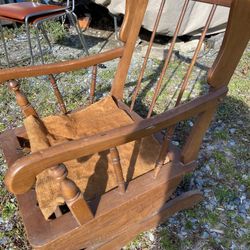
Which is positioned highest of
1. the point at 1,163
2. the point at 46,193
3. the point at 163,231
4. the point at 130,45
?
the point at 130,45

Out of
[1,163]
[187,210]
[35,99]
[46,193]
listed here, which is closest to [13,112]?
[35,99]

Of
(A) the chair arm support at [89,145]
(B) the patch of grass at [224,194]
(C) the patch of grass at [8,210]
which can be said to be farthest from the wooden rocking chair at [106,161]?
(C) the patch of grass at [8,210]

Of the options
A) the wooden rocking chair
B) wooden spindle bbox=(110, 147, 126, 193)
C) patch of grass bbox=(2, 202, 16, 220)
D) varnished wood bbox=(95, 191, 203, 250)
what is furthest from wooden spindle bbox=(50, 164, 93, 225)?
patch of grass bbox=(2, 202, 16, 220)

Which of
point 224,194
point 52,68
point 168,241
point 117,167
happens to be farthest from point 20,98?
point 224,194

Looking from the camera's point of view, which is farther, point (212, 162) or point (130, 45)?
point (212, 162)

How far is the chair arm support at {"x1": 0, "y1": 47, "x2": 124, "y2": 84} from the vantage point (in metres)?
1.21

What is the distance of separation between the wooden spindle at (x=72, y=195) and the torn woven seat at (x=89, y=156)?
10 cm

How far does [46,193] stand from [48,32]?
2.95 meters

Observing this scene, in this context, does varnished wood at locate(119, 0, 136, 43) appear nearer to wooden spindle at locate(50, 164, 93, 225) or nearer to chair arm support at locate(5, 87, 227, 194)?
chair arm support at locate(5, 87, 227, 194)

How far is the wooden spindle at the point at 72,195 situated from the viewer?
2.76 feet

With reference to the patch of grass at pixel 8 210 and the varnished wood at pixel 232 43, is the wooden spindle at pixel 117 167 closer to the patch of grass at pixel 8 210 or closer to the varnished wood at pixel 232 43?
the varnished wood at pixel 232 43

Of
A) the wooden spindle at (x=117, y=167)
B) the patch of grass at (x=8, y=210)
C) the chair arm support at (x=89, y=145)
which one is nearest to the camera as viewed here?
the chair arm support at (x=89, y=145)

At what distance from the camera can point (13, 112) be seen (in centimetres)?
237

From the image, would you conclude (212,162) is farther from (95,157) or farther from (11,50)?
(11,50)
